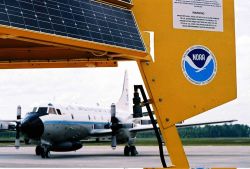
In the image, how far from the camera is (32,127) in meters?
32.7

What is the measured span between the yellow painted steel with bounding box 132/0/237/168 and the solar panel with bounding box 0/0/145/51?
16.7 inches

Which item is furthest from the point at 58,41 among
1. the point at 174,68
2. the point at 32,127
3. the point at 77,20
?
the point at 32,127

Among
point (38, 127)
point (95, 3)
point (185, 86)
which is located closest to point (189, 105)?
point (185, 86)

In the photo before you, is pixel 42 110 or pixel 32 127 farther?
pixel 42 110

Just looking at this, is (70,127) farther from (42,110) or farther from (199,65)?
(199,65)

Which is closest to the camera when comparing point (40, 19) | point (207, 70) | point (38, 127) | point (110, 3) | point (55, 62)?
point (40, 19)

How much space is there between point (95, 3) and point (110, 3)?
0.31m

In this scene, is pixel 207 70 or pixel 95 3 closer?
pixel 95 3

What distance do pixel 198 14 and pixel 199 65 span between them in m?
0.87

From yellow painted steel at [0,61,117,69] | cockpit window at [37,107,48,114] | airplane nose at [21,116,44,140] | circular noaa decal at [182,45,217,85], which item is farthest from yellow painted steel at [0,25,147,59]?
cockpit window at [37,107,48,114]

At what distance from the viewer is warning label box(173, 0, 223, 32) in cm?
827

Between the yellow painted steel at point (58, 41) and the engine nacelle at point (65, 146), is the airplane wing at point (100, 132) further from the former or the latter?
the yellow painted steel at point (58, 41)

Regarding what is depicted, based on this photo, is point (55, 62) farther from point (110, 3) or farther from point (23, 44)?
point (110, 3)

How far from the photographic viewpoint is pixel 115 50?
7.38m
